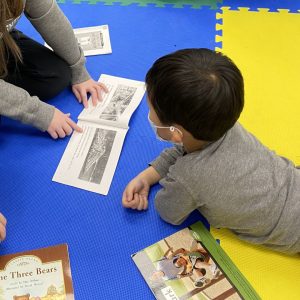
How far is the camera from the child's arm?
3.82 ft

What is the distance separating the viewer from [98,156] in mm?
1282

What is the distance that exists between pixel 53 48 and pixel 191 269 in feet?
2.98

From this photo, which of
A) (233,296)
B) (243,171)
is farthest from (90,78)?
(233,296)

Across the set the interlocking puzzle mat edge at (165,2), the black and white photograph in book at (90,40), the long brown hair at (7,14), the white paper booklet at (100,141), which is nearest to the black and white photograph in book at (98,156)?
the white paper booklet at (100,141)

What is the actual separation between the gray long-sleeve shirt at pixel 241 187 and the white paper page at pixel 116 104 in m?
0.43

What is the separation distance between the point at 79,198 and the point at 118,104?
0.40m

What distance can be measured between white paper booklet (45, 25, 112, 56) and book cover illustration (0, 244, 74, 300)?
89cm

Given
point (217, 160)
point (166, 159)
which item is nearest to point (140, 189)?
point (166, 159)

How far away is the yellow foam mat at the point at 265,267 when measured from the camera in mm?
1033

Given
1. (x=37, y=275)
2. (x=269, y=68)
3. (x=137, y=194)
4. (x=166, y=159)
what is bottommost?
(x=37, y=275)

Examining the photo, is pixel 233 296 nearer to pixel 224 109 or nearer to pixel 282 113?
pixel 224 109

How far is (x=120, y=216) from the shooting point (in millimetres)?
1171

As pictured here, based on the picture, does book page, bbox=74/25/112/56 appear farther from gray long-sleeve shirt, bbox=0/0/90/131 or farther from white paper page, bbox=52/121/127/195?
white paper page, bbox=52/121/127/195

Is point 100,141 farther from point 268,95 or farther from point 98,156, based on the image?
point 268,95
